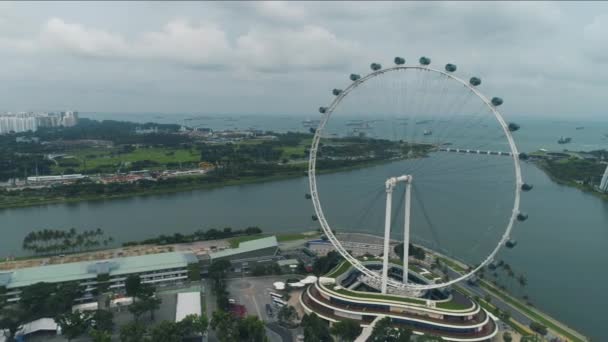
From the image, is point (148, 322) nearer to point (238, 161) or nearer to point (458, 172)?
point (458, 172)

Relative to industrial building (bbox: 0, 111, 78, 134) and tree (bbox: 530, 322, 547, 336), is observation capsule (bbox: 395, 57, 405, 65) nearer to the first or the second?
tree (bbox: 530, 322, 547, 336)

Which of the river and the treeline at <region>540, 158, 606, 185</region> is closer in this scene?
the river

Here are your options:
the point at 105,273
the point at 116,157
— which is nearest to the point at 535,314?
the point at 105,273

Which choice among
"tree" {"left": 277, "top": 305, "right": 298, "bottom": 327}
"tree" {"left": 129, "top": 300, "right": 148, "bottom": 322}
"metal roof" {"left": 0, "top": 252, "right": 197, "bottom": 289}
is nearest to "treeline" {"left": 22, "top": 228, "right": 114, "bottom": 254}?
"metal roof" {"left": 0, "top": 252, "right": 197, "bottom": 289}

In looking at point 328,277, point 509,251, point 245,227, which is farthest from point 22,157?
point 509,251

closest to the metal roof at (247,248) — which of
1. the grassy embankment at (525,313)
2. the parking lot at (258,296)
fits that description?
the parking lot at (258,296)

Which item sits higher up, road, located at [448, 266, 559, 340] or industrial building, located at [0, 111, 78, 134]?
industrial building, located at [0, 111, 78, 134]

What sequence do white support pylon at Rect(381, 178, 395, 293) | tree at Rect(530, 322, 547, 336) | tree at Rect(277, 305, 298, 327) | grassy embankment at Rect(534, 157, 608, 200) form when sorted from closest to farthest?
white support pylon at Rect(381, 178, 395, 293) → tree at Rect(530, 322, 547, 336) → tree at Rect(277, 305, 298, 327) → grassy embankment at Rect(534, 157, 608, 200)
